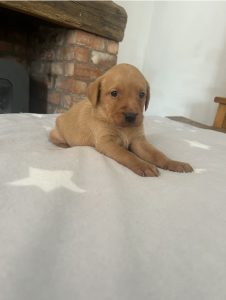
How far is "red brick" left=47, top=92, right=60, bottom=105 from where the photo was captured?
8.10ft

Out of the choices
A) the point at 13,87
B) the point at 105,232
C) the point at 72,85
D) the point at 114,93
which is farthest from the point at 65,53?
the point at 105,232

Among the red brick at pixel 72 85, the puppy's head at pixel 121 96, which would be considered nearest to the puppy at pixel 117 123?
the puppy's head at pixel 121 96

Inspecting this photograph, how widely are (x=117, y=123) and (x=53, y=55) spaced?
68.3 inches

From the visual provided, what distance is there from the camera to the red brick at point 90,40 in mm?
2162

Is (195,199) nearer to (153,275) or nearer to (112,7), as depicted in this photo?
(153,275)

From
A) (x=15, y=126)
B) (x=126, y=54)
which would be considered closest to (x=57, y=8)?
(x=15, y=126)

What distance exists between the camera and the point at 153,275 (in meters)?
0.44

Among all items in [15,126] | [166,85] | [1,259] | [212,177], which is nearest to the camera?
[1,259]

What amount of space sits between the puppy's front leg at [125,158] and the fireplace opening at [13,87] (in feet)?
5.45

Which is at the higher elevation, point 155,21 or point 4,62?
point 155,21

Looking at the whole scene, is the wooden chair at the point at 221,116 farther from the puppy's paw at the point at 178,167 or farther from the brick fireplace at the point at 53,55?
the puppy's paw at the point at 178,167

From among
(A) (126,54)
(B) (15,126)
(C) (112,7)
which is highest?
(C) (112,7)

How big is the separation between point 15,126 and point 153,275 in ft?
Answer: 3.29

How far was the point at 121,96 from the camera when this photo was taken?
980 millimetres
